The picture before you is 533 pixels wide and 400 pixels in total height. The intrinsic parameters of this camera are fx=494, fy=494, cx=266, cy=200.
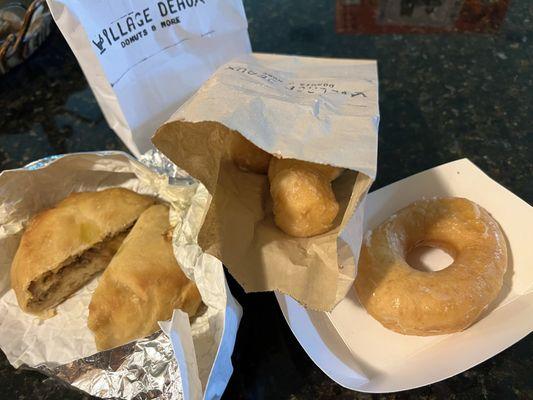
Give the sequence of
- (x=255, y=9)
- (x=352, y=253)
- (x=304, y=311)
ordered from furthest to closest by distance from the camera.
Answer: (x=255, y=9), (x=304, y=311), (x=352, y=253)

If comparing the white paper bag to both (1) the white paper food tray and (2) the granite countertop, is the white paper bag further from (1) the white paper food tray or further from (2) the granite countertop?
(1) the white paper food tray

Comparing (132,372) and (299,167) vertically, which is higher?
(299,167)

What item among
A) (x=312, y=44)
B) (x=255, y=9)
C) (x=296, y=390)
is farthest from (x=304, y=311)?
(x=255, y=9)

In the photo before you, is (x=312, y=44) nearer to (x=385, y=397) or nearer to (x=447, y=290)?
(x=447, y=290)

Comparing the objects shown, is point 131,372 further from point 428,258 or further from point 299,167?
point 428,258

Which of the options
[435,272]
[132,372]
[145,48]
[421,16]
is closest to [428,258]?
[435,272]

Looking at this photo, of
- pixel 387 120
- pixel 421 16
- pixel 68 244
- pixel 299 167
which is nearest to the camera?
pixel 299 167

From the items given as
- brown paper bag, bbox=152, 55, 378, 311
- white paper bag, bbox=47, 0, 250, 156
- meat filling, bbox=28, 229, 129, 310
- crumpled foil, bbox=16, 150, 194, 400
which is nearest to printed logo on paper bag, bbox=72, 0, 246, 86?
white paper bag, bbox=47, 0, 250, 156
